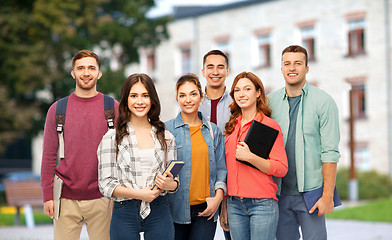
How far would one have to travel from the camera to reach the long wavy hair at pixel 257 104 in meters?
5.08

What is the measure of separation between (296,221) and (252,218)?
1.95ft

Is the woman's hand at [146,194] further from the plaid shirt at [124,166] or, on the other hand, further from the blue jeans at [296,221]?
the blue jeans at [296,221]

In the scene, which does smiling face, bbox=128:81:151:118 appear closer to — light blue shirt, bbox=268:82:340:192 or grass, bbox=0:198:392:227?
light blue shirt, bbox=268:82:340:192

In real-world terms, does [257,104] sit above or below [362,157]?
above

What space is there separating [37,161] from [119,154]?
3594 cm

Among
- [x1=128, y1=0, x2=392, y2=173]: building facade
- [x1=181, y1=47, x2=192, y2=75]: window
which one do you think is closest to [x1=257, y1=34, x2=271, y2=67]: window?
[x1=128, y1=0, x2=392, y2=173]: building facade

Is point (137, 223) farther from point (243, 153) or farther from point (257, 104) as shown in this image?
point (257, 104)

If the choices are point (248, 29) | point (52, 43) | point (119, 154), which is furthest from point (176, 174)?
point (248, 29)

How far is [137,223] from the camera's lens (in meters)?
4.59

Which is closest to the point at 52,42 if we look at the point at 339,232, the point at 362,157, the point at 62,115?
the point at 339,232

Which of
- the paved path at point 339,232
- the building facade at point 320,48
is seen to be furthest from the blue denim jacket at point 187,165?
the building facade at point 320,48

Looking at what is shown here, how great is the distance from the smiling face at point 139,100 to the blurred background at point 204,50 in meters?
13.6

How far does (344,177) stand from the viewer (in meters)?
25.9

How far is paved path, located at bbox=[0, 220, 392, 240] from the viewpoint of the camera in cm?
1113
